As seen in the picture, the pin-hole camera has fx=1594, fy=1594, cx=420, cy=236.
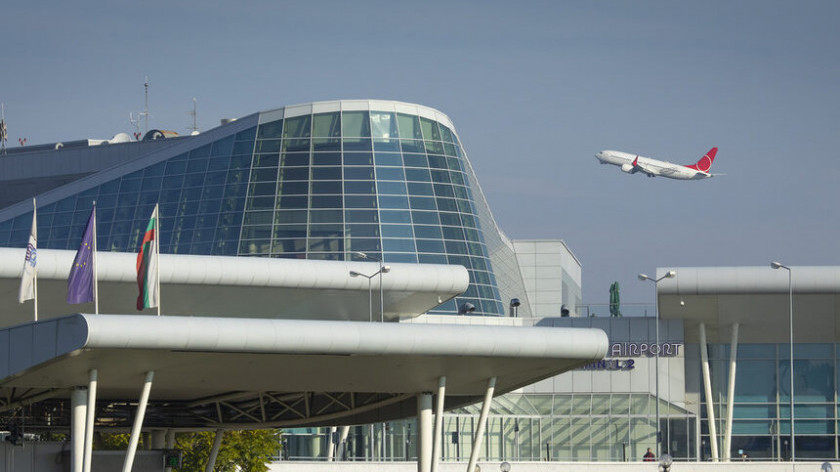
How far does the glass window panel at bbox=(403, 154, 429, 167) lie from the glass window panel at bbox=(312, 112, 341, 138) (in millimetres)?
3680

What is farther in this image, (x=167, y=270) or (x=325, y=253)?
(x=325, y=253)

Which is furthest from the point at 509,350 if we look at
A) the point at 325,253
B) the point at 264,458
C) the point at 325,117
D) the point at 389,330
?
the point at 325,117

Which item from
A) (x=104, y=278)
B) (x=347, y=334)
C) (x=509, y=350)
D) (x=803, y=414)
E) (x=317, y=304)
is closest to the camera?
(x=347, y=334)

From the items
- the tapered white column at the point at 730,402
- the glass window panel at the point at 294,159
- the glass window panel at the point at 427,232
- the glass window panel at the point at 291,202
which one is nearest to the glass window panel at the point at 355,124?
the glass window panel at the point at 294,159

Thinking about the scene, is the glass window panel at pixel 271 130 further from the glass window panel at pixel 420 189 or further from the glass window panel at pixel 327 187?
the glass window panel at pixel 420 189

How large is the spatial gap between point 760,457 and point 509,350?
37934mm

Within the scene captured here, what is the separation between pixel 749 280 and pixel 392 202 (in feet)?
63.3

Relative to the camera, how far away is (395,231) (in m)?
78.3

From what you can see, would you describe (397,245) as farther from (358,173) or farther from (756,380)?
(756,380)

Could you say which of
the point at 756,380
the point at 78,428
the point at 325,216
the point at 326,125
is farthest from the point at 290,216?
the point at 78,428

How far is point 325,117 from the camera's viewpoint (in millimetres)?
81750

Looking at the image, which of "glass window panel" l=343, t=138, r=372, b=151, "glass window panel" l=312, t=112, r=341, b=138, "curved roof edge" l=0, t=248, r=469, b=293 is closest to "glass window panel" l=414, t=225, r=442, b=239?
"glass window panel" l=343, t=138, r=372, b=151

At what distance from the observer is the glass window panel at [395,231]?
78.0 m

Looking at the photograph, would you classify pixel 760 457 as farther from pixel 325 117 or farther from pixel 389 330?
pixel 389 330
